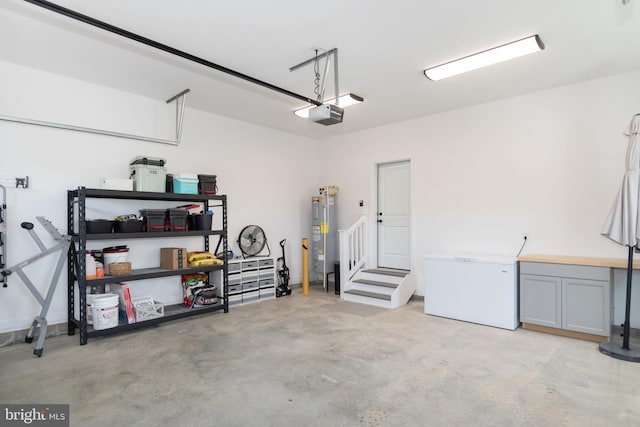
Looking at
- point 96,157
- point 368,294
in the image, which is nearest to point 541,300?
point 368,294

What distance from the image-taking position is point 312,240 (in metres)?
7.04

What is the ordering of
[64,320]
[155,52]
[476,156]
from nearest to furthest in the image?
[155,52] → [64,320] → [476,156]

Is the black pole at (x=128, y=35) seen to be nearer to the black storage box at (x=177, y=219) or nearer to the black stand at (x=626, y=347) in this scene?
the black storage box at (x=177, y=219)

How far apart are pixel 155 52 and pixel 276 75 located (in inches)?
50.6

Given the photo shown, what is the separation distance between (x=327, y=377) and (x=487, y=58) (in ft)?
11.6

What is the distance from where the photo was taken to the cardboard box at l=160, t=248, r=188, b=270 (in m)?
4.61

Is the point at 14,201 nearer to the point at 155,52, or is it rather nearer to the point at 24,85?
the point at 24,85

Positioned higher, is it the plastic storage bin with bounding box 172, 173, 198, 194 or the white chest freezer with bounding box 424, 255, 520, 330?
Result: the plastic storage bin with bounding box 172, 173, 198, 194

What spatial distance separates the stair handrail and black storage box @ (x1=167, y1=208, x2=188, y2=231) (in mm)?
2615

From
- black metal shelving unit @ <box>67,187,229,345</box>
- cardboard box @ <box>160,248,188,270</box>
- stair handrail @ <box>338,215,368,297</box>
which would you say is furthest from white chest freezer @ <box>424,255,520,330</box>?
cardboard box @ <box>160,248,188,270</box>

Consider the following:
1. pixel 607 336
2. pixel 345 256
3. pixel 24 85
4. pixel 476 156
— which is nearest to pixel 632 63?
pixel 476 156

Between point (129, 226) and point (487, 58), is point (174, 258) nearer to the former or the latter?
point (129, 226)

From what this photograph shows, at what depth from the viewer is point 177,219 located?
463 cm

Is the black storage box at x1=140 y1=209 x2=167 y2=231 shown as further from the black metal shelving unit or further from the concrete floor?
the concrete floor
